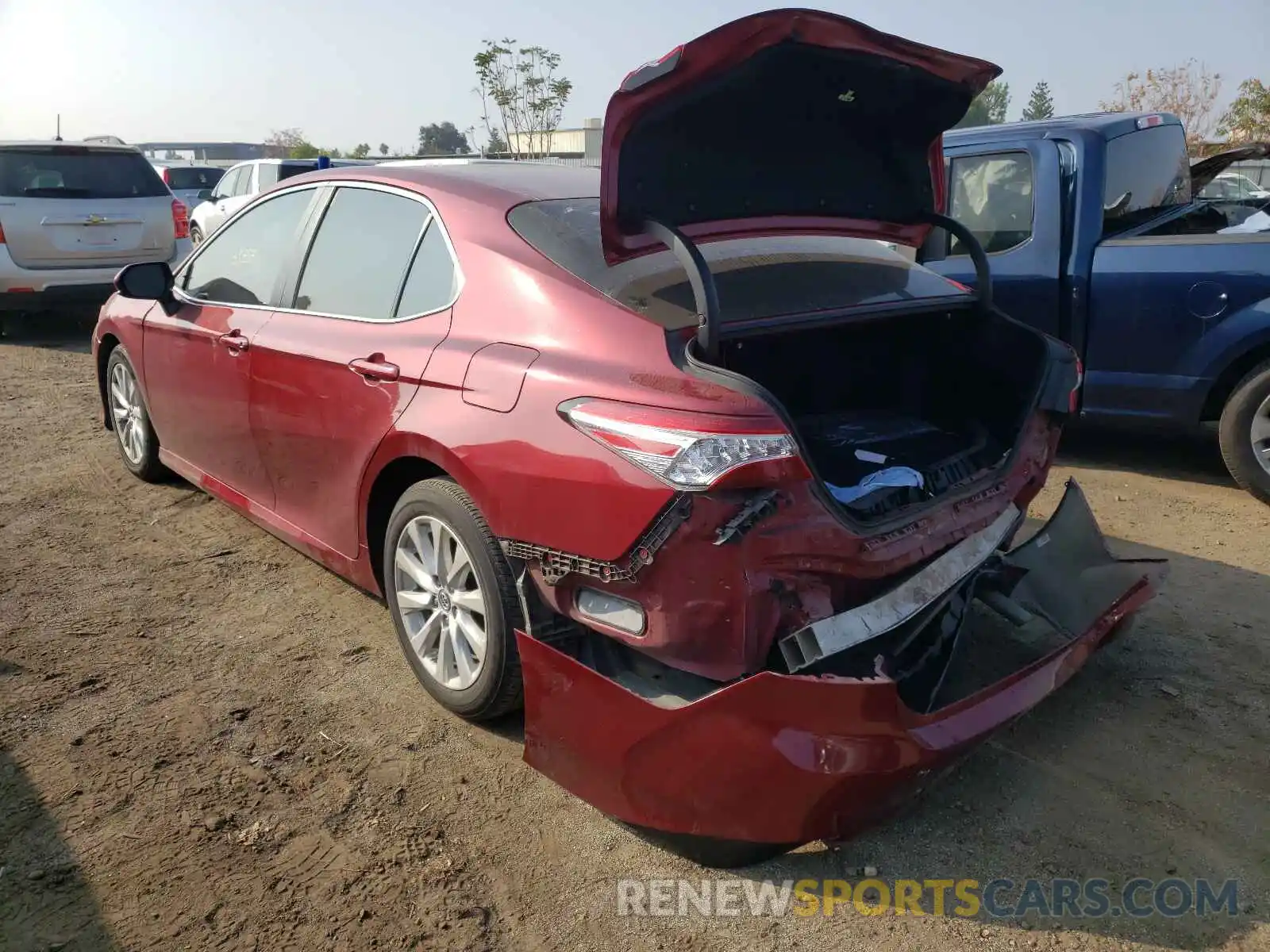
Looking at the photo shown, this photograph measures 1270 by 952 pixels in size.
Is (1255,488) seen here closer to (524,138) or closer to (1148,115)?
(1148,115)

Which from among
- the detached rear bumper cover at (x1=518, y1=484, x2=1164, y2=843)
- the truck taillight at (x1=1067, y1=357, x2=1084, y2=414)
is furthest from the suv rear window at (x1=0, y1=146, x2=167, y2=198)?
the truck taillight at (x1=1067, y1=357, x2=1084, y2=414)

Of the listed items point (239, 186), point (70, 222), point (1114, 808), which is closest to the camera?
point (1114, 808)

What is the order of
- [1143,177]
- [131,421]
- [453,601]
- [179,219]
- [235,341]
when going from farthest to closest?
[179,219]
[1143,177]
[131,421]
[235,341]
[453,601]

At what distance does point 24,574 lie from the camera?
4266 mm

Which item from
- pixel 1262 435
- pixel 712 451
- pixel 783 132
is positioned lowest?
pixel 1262 435

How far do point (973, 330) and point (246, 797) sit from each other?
2729mm

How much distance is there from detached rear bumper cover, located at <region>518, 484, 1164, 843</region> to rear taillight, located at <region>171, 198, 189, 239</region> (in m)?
9.28

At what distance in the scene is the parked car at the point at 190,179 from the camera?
69.9 feet

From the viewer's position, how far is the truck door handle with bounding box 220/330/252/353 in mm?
3887

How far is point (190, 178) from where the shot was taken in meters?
21.8

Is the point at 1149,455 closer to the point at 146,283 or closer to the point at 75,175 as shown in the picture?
the point at 146,283

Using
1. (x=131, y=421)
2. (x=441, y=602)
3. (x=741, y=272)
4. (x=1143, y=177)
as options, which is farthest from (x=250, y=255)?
(x=1143, y=177)

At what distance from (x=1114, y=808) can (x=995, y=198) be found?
3900 millimetres

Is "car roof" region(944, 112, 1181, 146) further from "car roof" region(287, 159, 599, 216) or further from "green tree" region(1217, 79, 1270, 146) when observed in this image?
"green tree" region(1217, 79, 1270, 146)
